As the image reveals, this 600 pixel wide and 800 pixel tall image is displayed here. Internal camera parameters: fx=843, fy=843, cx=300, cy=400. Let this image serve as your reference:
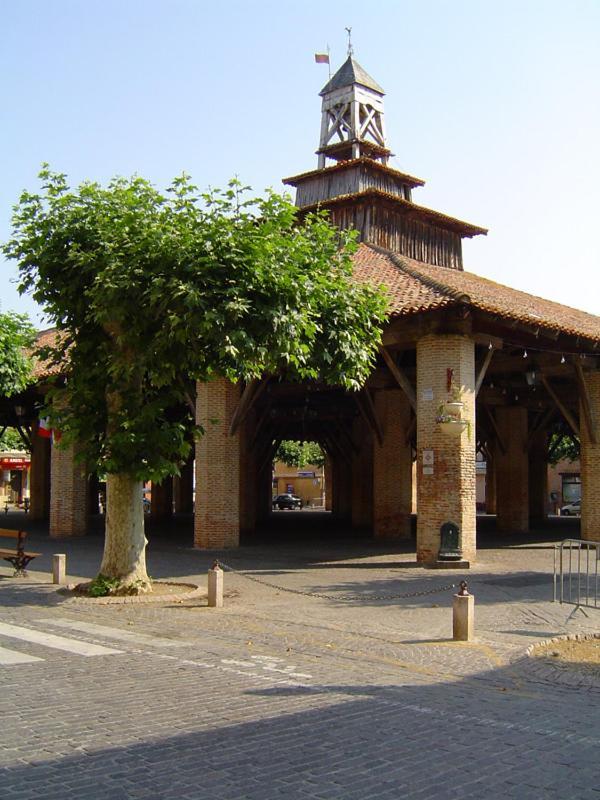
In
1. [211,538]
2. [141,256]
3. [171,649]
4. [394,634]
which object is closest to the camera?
[171,649]

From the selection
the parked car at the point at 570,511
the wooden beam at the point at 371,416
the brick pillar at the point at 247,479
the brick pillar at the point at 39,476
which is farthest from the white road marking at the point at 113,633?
the parked car at the point at 570,511

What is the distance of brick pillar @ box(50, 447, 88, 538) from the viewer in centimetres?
2580

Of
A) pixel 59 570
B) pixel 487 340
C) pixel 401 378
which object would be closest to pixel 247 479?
pixel 401 378

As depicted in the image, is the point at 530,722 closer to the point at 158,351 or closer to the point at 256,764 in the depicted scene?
the point at 256,764

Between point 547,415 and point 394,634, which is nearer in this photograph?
point 394,634

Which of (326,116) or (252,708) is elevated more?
(326,116)

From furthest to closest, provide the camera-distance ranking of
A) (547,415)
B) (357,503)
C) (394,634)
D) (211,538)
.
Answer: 1. (357,503)
2. (547,415)
3. (211,538)
4. (394,634)

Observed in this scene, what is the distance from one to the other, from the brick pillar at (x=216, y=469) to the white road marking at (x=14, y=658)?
1217cm

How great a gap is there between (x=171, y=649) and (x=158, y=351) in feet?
15.7

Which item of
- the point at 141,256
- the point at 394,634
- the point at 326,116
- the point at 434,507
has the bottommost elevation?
the point at 394,634

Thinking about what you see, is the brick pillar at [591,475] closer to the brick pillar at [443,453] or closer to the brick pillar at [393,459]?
the brick pillar at [393,459]

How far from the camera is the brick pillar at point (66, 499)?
25797 mm

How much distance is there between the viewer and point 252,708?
6.41 m

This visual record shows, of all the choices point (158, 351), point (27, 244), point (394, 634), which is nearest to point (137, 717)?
point (394, 634)
